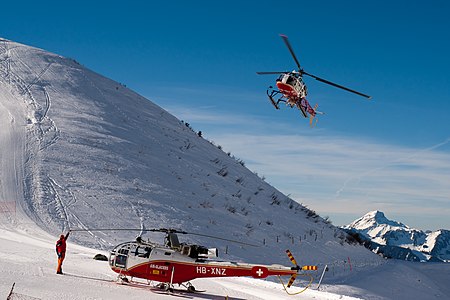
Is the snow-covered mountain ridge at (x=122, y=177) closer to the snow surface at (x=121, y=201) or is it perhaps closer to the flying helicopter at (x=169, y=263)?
the snow surface at (x=121, y=201)

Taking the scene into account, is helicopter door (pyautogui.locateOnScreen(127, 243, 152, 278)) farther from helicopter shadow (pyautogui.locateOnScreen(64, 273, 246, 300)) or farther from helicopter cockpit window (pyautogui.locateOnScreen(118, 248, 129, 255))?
helicopter shadow (pyautogui.locateOnScreen(64, 273, 246, 300))

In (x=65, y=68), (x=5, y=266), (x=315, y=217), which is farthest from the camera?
(x=65, y=68)

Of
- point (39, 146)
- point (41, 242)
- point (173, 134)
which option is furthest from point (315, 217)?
point (41, 242)

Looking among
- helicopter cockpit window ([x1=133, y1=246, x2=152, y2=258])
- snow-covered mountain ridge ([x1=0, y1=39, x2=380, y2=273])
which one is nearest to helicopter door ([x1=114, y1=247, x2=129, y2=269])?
helicopter cockpit window ([x1=133, y1=246, x2=152, y2=258])

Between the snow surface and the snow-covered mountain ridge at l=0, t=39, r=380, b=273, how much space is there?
0.12 meters

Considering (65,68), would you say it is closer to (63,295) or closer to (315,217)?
(315,217)

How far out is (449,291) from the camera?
3008 cm

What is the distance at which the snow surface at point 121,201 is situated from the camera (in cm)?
1930

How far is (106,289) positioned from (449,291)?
2266 cm

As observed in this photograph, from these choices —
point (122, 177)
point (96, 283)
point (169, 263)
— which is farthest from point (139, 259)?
point (122, 177)

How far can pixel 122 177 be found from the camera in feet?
114

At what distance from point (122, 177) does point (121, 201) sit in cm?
363

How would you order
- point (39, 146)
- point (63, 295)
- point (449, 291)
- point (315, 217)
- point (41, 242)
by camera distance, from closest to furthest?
point (63, 295) < point (41, 242) < point (449, 291) < point (39, 146) < point (315, 217)

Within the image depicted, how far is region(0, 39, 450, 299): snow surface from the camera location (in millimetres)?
19297
